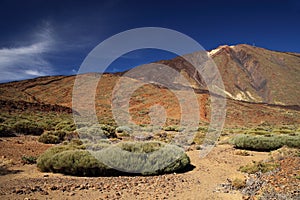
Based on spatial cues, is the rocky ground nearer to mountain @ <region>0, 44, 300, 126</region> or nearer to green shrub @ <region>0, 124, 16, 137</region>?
green shrub @ <region>0, 124, 16, 137</region>

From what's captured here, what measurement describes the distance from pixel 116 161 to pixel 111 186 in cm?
143

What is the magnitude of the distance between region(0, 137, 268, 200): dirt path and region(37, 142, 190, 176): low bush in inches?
12.3

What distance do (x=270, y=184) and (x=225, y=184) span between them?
1.31 metres

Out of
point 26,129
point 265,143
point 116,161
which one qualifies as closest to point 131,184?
point 116,161

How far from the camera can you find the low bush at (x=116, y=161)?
8.09 meters

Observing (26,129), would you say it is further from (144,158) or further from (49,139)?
(144,158)

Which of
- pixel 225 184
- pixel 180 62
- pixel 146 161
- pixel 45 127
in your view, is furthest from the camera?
pixel 180 62

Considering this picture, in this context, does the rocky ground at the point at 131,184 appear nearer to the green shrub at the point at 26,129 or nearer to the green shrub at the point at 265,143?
the green shrub at the point at 265,143

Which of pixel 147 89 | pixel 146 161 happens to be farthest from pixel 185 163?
pixel 147 89

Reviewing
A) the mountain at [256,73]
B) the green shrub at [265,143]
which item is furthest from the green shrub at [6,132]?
the mountain at [256,73]

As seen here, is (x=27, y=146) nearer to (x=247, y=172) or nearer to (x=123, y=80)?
(x=247, y=172)

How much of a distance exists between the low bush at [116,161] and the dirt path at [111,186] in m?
0.31

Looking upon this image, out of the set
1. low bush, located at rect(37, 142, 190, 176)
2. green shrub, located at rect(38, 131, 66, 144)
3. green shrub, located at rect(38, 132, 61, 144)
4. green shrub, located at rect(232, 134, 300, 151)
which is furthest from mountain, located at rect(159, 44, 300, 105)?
low bush, located at rect(37, 142, 190, 176)

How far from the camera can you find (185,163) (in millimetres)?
9305
